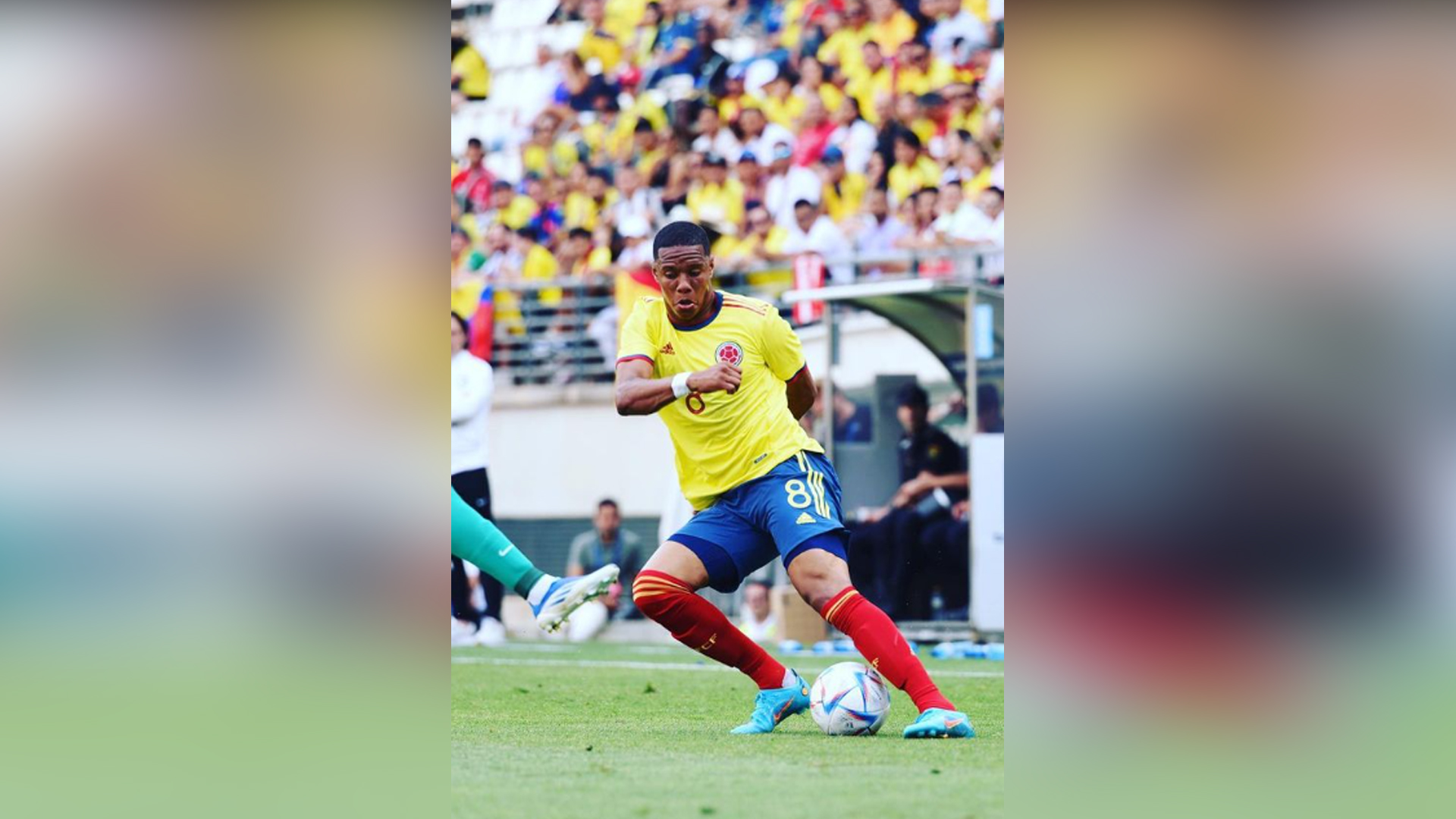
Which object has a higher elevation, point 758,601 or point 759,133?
point 759,133

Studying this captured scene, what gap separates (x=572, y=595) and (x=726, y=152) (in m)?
11.9

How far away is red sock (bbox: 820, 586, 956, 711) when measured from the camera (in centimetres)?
750

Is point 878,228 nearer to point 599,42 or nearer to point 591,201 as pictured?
point 591,201

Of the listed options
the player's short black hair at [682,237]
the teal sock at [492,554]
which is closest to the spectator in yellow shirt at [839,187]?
the teal sock at [492,554]

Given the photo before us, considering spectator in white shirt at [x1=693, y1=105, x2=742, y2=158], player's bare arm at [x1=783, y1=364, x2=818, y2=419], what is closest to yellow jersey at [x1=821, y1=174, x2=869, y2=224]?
spectator in white shirt at [x1=693, y1=105, x2=742, y2=158]

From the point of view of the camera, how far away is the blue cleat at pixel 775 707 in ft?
26.3

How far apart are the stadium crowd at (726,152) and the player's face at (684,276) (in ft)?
25.0

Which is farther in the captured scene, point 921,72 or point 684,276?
point 921,72

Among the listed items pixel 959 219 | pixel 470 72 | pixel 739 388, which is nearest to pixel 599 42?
pixel 470 72

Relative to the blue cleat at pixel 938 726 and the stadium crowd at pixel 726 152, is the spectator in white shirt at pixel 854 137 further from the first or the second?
the blue cleat at pixel 938 726

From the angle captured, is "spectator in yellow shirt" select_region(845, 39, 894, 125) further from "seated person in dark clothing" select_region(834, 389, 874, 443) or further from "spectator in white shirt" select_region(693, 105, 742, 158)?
"seated person in dark clothing" select_region(834, 389, 874, 443)

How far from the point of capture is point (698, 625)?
321 inches

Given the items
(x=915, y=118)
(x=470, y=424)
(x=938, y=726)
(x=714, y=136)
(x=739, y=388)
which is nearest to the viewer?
(x=938, y=726)
